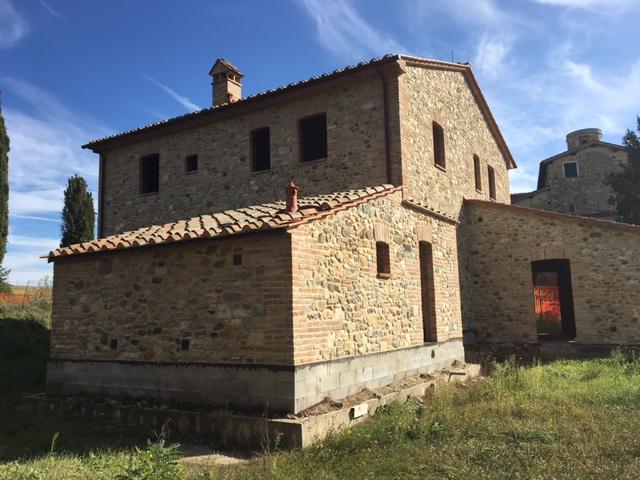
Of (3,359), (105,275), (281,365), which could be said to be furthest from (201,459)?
(3,359)

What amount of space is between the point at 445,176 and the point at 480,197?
10.7 ft

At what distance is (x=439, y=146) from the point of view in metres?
14.0

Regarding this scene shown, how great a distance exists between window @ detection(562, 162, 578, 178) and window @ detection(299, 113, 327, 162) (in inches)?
759

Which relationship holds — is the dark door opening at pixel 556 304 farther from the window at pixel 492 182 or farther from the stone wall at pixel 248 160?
the stone wall at pixel 248 160

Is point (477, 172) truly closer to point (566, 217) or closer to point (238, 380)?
point (566, 217)

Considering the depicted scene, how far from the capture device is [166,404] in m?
7.57

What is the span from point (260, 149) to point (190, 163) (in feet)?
8.03

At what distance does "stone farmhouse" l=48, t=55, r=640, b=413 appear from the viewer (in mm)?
7047

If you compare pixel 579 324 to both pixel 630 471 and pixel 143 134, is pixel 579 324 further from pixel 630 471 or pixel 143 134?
pixel 143 134

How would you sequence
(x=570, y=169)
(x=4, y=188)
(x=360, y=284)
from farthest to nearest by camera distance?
(x=570, y=169) → (x=4, y=188) → (x=360, y=284)

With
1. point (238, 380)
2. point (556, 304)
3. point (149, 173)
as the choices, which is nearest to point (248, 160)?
point (149, 173)

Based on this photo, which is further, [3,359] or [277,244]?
[3,359]

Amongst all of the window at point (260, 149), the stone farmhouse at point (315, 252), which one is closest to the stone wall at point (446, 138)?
the stone farmhouse at point (315, 252)

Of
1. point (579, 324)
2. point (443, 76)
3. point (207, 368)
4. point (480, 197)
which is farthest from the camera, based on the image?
point (480, 197)
